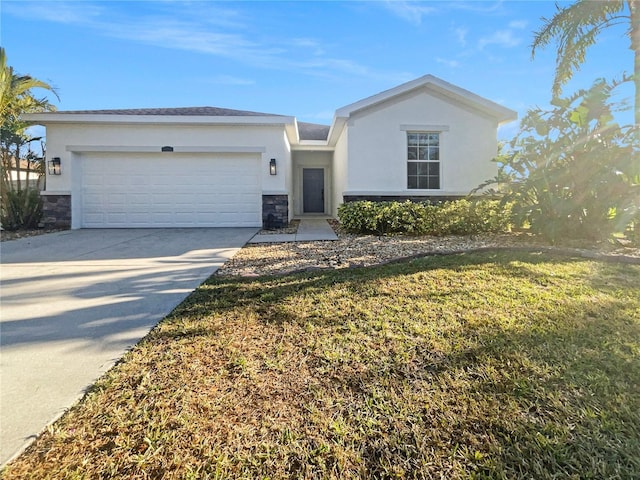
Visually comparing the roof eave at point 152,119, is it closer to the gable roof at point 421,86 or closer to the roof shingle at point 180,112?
the roof shingle at point 180,112

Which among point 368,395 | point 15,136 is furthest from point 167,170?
point 368,395

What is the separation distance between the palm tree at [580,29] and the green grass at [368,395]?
8.13 meters

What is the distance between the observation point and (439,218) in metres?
8.76

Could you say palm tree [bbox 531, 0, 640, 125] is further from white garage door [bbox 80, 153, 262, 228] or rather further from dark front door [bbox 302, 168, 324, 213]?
dark front door [bbox 302, 168, 324, 213]

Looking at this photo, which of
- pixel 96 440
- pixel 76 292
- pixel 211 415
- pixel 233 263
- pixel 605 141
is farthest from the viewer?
pixel 605 141

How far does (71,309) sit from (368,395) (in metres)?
3.25

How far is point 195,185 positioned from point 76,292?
7.47 meters

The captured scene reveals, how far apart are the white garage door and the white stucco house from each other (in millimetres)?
32

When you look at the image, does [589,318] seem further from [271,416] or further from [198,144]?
[198,144]

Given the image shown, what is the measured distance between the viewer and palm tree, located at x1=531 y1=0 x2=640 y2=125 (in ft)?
Result: 27.2

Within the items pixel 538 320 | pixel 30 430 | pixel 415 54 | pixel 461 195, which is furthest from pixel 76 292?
pixel 415 54

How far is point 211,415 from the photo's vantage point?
76.3 inches

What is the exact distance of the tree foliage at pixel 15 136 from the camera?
940 cm

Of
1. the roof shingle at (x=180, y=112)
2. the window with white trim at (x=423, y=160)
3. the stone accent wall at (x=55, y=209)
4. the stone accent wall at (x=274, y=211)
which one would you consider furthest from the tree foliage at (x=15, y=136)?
the window with white trim at (x=423, y=160)
